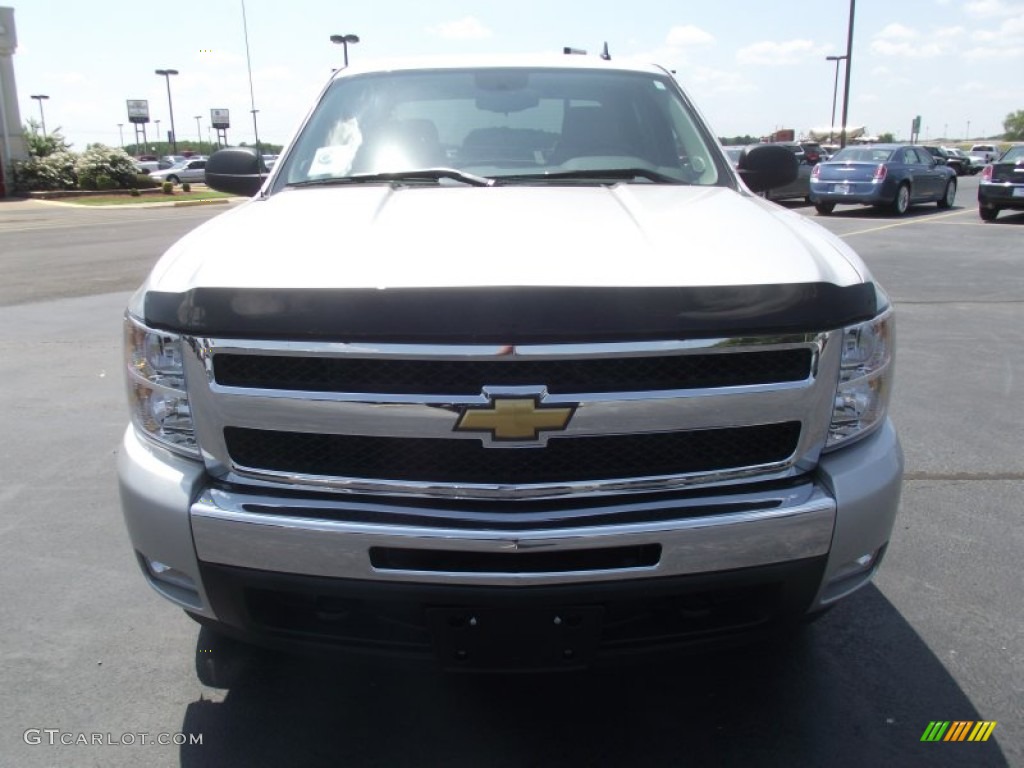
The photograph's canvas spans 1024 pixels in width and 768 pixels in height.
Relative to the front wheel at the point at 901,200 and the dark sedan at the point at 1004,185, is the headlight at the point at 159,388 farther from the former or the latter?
the front wheel at the point at 901,200

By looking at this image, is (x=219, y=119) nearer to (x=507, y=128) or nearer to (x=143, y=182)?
(x=143, y=182)

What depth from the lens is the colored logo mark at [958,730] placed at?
2488 millimetres

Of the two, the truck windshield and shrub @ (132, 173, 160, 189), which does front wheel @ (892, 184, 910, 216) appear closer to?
the truck windshield

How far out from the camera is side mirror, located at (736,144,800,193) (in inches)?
157

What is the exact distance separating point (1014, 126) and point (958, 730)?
468 ft

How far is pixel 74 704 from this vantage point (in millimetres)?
2648

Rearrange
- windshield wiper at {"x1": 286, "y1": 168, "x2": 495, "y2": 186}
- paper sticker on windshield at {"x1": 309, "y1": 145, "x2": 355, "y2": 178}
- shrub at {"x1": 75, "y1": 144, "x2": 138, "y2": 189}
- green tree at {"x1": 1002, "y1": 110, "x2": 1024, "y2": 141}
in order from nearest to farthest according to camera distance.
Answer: windshield wiper at {"x1": 286, "y1": 168, "x2": 495, "y2": 186} → paper sticker on windshield at {"x1": 309, "y1": 145, "x2": 355, "y2": 178} → shrub at {"x1": 75, "y1": 144, "x2": 138, "y2": 189} → green tree at {"x1": 1002, "y1": 110, "x2": 1024, "y2": 141}

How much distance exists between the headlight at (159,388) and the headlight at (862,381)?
5.28 ft

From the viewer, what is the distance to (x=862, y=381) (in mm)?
2260

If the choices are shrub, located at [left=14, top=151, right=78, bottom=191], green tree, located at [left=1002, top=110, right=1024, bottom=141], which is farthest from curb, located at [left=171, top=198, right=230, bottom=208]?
green tree, located at [left=1002, top=110, right=1024, bottom=141]

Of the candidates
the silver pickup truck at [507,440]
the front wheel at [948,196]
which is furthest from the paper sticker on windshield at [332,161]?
the front wheel at [948,196]

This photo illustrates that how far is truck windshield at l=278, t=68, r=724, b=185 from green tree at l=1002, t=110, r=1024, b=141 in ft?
434

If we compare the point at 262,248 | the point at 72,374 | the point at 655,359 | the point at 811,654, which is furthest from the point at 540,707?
the point at 72,374

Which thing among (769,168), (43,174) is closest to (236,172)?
(769,168)
